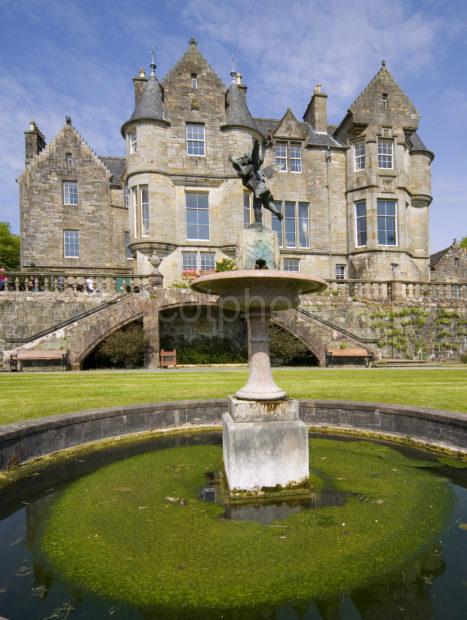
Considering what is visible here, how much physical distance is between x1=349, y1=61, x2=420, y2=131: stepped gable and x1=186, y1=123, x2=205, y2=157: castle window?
414 inches

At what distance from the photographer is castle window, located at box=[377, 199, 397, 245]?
27.1 metres

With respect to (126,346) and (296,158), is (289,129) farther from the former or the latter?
(126,346)

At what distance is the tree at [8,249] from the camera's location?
44.3 meters

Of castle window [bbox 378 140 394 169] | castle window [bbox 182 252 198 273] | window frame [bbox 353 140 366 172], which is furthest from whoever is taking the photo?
window frame [bbox 353 140 366 172]

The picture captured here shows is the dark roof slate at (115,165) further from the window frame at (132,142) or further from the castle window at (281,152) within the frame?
the castle window at (281,152)

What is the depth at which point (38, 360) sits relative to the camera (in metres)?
15.7

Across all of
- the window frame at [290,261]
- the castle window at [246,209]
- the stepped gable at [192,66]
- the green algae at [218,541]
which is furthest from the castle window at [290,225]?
the green algae at [218,541]

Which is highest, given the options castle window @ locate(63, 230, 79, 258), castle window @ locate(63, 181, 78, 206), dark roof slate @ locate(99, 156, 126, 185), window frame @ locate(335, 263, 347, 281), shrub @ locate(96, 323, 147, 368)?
dark roof slate @ locate(99, 156, 126, 185)

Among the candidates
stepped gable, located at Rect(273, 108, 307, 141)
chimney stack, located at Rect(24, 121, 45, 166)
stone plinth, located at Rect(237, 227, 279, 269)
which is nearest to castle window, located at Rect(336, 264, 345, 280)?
stepped gable, located at Rect(273, 108, 307, 141)

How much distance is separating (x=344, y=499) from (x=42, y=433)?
4.12 metres

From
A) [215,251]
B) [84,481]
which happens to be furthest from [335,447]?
[215,251]

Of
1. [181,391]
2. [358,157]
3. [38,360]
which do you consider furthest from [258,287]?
[358,157]

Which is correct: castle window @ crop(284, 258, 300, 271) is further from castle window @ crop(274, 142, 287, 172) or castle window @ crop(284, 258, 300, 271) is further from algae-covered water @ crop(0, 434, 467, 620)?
algae-covered water @ crop(0, 434, 467, 620)

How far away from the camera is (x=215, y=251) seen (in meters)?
25.4
